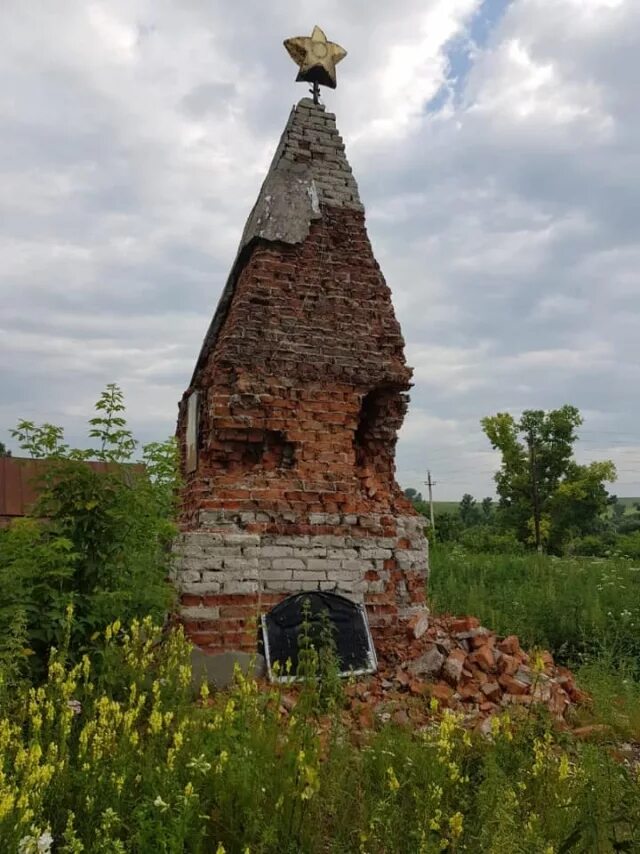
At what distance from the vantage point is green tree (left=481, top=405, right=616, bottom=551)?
27.4m

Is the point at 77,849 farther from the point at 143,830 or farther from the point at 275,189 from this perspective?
the point at 275,189

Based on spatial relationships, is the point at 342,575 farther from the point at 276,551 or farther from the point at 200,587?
the point at 200,587

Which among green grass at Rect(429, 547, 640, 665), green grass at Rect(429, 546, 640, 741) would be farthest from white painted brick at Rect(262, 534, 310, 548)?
green grass at Rect(429, 547, 640, 665)

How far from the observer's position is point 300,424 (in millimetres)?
6398

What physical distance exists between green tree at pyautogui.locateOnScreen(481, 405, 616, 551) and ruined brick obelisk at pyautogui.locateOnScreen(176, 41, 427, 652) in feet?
71.5

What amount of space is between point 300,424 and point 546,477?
2424cm

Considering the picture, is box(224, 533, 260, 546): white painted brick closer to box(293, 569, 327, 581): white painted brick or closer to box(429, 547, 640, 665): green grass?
box(293, 569, 327, 581): white painted brick

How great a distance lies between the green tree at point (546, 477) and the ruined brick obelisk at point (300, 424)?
71.5 feet

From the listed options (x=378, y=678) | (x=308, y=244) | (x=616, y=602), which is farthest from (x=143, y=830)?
(x=616, y=602)

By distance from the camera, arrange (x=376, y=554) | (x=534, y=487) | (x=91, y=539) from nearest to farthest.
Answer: (x=91, y=539) → (x=376, y=554) → (x=534, y=487)

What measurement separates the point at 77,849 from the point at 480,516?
63959 millimetres

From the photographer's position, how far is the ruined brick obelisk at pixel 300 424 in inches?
233

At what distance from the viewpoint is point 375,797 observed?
125 inches

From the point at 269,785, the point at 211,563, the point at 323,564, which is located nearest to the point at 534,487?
the point at 323,564
